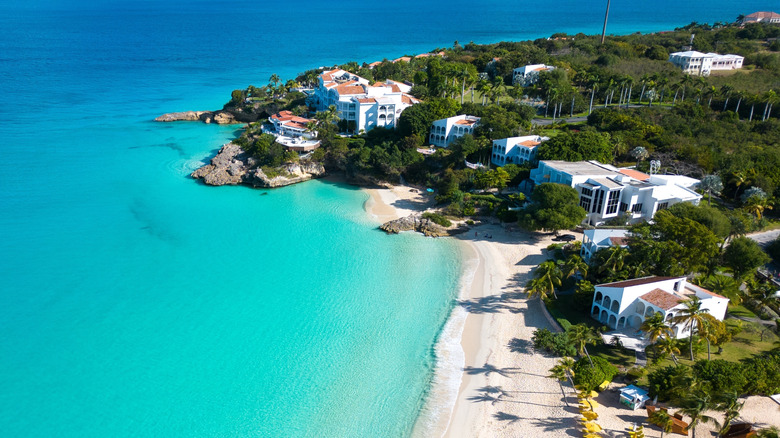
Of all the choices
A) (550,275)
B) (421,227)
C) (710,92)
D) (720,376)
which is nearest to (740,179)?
(550,275)

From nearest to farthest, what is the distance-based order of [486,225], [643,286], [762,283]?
[643,286]
[762,283]
[486,225]

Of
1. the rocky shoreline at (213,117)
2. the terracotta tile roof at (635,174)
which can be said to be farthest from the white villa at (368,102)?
Result: the terracotta tile roof at (635,174)

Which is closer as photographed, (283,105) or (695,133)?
(695,133)

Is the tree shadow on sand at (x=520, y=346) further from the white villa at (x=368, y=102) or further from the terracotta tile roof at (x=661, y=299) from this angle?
the white villa at (x=368, y=102)

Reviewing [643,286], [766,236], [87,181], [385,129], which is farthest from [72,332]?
[766,236]

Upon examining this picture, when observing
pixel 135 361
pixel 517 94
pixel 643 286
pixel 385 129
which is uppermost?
pixel 517 94

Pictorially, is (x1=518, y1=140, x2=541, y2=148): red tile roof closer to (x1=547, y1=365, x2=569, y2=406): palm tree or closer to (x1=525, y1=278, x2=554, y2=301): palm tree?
(x1=525, y1=278, x2=554, y2=301): palm tree

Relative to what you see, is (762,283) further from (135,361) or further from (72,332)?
(72,332)
